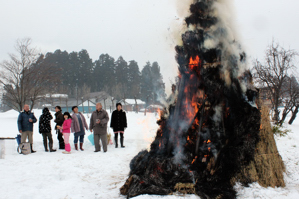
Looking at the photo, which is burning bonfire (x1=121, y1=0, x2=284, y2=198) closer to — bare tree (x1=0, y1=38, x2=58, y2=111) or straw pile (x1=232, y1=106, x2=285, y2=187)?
straw pile (x1=232, y1=106, x2=285, y2=187)

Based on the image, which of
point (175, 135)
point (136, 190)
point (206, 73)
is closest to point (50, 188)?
point (136, 190)

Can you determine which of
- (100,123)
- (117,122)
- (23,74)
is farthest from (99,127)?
(23,74)

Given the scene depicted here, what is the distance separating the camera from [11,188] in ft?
15.7

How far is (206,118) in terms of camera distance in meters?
4.72

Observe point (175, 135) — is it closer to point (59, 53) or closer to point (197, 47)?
point (197, 47)

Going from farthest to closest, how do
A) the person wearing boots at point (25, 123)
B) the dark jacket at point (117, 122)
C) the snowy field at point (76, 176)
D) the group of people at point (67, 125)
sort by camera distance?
the dark jacket at point (117, 122) → the group of people at point (67, 125) → the person wearing boots at point (25, 123) → the snowy field at point (76, 176)

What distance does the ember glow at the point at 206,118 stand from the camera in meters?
4.48

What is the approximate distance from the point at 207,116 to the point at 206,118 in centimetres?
5

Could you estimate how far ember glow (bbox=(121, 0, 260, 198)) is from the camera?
4.48 m

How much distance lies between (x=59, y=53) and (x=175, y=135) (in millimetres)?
74925

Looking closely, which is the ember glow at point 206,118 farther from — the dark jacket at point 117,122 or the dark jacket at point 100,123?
the dark jacket at point 117,122

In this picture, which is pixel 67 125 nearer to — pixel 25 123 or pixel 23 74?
Result: pixel 25 123

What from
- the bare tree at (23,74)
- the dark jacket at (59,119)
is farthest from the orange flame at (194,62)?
the bare tree at (23,74)

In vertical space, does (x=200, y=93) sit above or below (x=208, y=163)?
above
